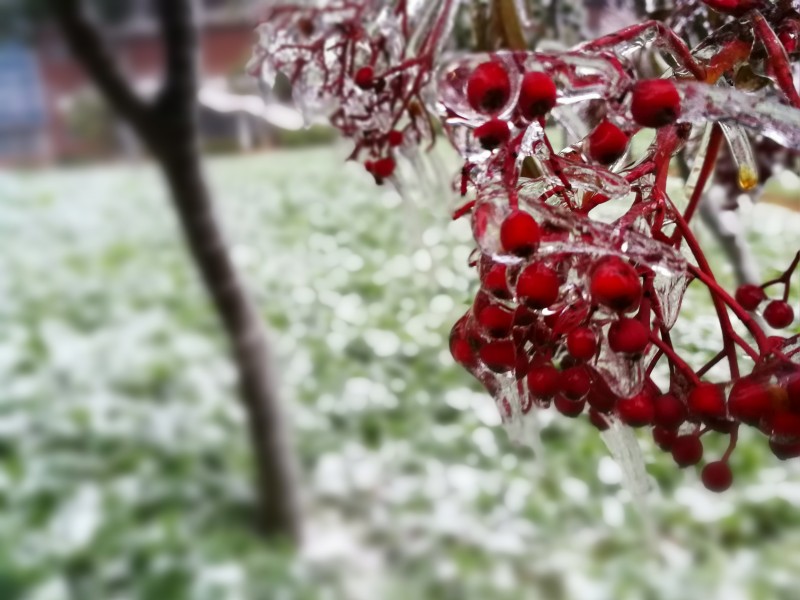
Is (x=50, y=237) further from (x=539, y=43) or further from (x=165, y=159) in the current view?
(x=539, y=43)

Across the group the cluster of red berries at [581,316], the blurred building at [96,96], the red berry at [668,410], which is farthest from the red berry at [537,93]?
the blurred building at [96,96]

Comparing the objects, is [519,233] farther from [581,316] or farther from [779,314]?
[779,314]

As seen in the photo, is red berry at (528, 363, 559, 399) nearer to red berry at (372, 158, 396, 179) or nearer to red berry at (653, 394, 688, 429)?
red berry at (653, 394, 688, 429)

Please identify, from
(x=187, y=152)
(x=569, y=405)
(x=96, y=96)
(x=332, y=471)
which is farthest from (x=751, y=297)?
(x=96, y=96)

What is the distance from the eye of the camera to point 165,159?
0.97 metres

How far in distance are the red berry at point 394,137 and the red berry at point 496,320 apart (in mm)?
138

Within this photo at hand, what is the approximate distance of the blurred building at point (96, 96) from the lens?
5.28 feet

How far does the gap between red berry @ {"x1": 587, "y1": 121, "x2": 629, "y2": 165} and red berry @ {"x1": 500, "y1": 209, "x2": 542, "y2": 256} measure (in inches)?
1.3

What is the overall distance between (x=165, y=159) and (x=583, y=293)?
0.81 m

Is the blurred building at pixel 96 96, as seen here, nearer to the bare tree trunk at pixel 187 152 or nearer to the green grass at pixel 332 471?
the green grass at pixel 332 471

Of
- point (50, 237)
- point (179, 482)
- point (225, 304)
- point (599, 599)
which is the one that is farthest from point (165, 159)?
point (50, 237)

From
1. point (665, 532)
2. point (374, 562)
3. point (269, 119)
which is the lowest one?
point (374, 562)

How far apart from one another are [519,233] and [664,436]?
4.4 inches

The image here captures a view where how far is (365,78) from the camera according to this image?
13.9 inches
